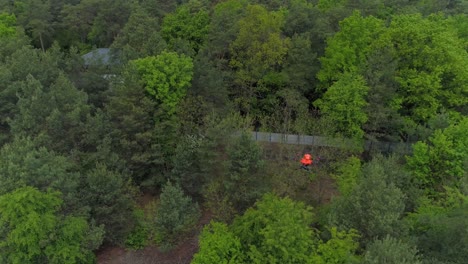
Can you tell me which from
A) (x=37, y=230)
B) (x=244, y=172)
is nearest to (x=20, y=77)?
(x=37, y=230)

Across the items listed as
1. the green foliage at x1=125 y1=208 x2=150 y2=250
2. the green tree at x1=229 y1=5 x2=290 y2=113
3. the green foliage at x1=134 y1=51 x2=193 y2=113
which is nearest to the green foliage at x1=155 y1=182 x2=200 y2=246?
the green foliage at x1=125 y1=208 x2=150 y2=250

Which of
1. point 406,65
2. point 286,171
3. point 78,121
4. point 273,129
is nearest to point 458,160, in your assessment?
point 406,65

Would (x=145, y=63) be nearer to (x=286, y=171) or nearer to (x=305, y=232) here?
(x=286, y=171)

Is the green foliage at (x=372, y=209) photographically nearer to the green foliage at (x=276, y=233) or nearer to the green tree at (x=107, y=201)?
the green foliage at (x=276, y=233)

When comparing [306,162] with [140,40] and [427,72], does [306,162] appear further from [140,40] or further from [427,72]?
[140,40]

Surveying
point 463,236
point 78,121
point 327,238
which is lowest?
point 327,238

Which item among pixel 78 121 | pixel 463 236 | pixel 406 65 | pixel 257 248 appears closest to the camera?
pixel 463 236

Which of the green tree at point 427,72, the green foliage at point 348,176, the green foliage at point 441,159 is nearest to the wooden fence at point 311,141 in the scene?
the green tree at point 427,72
